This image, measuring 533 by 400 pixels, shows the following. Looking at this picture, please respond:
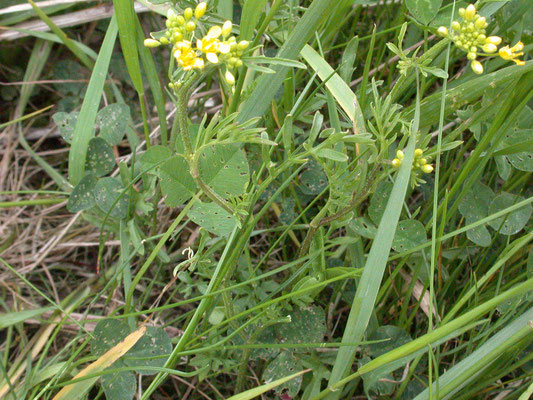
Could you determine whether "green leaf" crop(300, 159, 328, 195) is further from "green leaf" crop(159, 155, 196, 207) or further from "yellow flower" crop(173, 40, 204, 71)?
"yellow flower" crop(173, 40, 204, 71)

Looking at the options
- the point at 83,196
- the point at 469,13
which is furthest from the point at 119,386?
the point at 469,13

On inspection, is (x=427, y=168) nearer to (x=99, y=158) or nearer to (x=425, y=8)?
(x=425, y=8)

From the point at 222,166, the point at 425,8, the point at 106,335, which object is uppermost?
the point at 425,8

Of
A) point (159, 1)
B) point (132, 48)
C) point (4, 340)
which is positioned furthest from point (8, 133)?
point (159, 1)

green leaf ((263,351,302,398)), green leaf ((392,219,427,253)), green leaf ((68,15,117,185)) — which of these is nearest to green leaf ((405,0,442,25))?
green leaf ((392,219,427,253))

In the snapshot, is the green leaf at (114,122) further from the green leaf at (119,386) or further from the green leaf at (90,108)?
the green leaf at (119,386)

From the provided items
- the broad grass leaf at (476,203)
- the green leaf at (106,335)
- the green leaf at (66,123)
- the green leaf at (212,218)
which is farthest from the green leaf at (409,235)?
the green leaf at (66,123)
